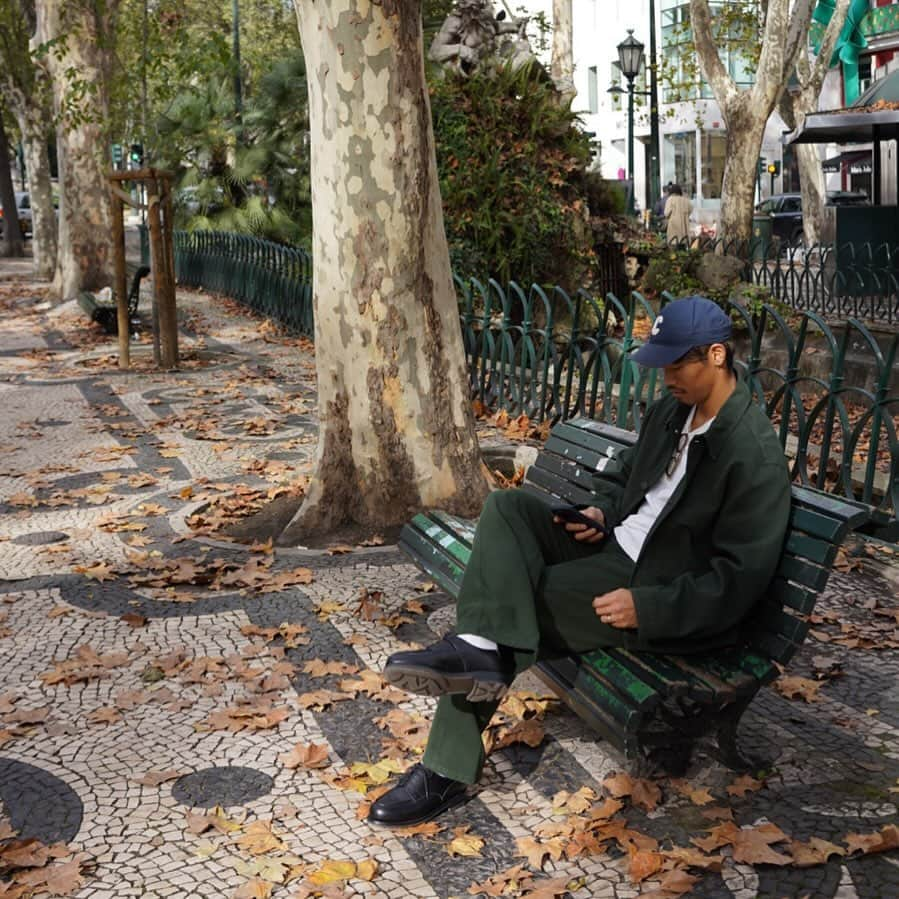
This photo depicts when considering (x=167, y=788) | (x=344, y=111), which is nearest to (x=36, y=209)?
(x=344, y=111)

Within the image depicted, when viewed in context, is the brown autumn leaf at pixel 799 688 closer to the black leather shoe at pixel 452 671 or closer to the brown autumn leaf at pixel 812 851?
the brown autumn leaf at pixel 812 851

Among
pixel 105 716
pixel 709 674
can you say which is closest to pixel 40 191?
pixel 105 716

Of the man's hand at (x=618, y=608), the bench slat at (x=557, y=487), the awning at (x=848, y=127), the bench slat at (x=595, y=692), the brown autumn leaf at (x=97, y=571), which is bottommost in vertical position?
the brown autumn leaf at (x=97, y=571)

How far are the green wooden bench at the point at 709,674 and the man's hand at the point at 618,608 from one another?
13 cm

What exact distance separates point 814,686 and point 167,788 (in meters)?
2.20

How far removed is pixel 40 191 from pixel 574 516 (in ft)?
80.1

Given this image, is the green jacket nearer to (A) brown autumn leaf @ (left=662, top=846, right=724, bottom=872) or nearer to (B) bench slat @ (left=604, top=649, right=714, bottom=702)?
(B) bench slat @ (left=604, top=649, right=714, bottom=702)

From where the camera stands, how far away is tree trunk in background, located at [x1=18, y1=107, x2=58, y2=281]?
26281 mm

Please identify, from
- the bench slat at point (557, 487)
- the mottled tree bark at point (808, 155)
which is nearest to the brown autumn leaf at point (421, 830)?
the bench slat at point (557, 487)

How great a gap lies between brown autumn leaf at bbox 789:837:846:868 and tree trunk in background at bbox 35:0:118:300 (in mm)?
15850

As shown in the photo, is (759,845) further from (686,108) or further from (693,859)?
(686,108)

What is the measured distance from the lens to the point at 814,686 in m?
4.57

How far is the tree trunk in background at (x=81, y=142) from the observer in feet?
59.3

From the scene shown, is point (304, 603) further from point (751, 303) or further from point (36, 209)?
point (36, 209)
